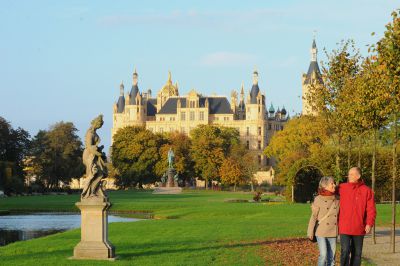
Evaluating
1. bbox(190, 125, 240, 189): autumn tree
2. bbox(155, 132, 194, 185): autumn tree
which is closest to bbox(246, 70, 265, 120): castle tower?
bbox(190, 125, 240, 189): autumn tree

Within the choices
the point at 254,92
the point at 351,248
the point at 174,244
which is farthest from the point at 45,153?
the point at 254,92

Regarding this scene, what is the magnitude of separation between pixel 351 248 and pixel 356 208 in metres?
0.78

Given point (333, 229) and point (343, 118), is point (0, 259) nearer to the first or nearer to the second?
point (333, 229)

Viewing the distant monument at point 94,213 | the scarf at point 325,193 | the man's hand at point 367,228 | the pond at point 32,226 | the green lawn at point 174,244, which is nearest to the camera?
the man's hand at point 367,228

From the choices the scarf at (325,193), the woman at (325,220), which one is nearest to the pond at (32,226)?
the woman at (325,220)

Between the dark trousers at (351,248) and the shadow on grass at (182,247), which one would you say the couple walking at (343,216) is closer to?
the dark trousers at (351,248)

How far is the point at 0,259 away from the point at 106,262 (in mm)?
3057

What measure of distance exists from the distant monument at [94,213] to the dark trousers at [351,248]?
21.5 feet

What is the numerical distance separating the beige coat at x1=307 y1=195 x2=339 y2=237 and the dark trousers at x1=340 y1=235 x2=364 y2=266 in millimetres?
220

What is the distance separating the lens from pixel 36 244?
995 inches

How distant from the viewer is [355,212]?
48.6ft

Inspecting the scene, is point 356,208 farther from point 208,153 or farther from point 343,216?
point 208,153

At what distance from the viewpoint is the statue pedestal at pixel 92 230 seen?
20.1 metres

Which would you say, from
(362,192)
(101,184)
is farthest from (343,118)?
(362,192)
